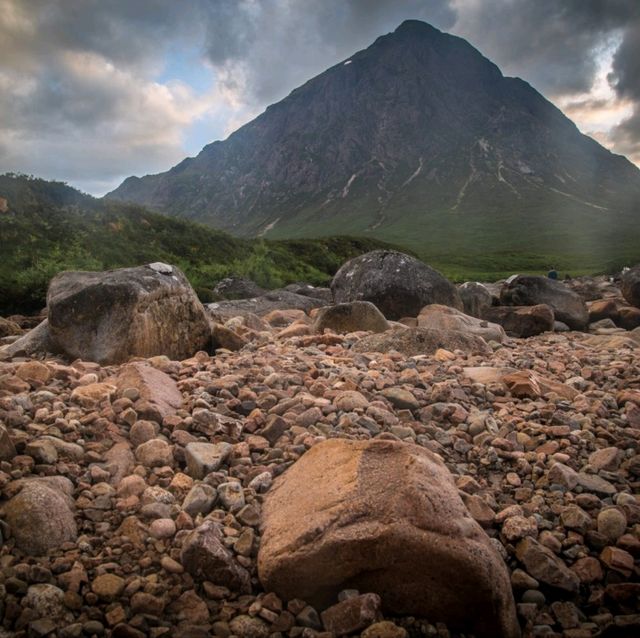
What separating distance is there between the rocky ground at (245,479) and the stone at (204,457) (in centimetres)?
2

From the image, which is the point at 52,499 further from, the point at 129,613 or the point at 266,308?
the point at 266,308

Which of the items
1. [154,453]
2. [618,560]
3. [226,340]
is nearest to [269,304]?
[226,340]

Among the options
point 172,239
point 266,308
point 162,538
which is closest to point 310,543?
point 162,538

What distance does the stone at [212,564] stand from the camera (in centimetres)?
282

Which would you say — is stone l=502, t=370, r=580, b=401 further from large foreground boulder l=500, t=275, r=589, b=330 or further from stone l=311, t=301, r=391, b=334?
large foreground boulder l=500, t=275, r=589, b=330

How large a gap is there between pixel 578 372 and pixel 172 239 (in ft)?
101

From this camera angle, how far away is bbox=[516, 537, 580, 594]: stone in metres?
3.00

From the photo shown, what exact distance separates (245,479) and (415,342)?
5293 millimetres

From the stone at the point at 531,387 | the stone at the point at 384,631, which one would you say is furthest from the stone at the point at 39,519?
the stone at the point at 531,387

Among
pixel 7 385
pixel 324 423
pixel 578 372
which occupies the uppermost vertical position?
pixel 7 385

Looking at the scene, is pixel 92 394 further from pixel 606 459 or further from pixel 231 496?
pixel 606 459

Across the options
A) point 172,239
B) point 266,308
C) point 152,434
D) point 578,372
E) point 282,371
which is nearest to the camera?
point 152,434

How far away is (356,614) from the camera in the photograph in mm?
2605

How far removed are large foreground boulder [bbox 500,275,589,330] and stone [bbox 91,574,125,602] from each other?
681 inches
